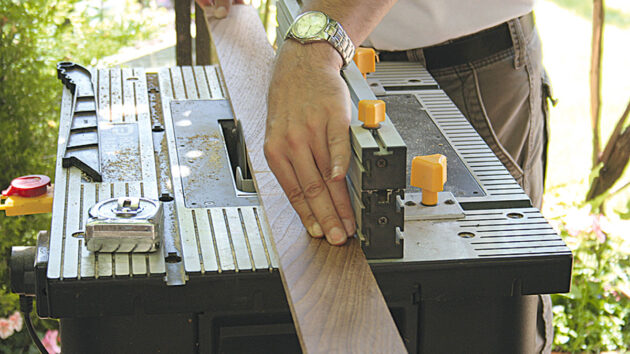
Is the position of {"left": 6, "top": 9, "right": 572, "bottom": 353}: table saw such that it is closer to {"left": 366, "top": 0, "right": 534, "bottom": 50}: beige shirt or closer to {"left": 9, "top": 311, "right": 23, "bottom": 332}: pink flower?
{"left": 366, "top": 0, "right": 534, "bottom": 50}: beige shirt

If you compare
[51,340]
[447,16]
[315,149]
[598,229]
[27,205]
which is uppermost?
[447,16]

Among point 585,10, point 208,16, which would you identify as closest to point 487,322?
point 208,16

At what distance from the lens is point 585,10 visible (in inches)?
312

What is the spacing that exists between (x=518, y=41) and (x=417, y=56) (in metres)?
0.31

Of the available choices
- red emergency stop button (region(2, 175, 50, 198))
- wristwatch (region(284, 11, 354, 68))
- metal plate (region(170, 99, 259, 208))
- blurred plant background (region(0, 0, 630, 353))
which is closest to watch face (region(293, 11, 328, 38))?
wristwatch (region(284, 11, 354, 68))

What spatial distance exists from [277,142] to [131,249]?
34 cm

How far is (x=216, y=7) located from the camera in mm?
2654

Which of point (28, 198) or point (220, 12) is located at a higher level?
point (220, 12)

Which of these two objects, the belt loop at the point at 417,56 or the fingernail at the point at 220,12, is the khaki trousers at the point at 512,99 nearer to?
the belt loop at the point at 417,56

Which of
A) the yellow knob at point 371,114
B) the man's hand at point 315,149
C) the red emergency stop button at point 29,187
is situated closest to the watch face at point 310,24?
the man's hand at point 315,149

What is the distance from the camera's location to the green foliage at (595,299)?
333 centimetres

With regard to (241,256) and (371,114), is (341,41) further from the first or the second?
(241,256)

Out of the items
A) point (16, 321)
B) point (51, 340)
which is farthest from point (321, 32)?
point (16, 321)

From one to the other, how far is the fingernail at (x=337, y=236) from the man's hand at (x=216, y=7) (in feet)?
4.66
